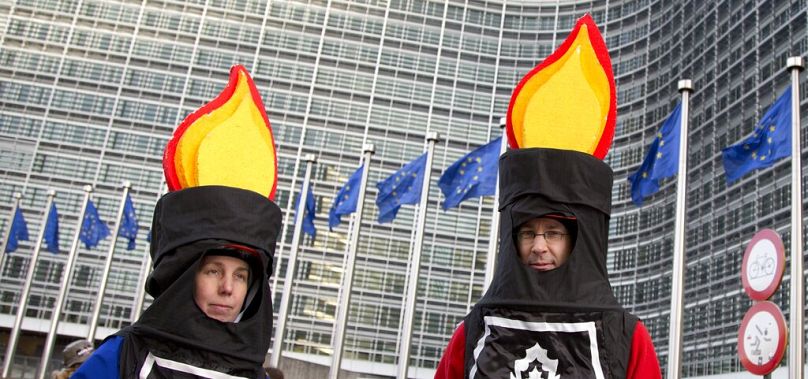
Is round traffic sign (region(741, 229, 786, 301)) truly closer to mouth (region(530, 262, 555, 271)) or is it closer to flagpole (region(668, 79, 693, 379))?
flagpole (region(668, 79, 693, 379))

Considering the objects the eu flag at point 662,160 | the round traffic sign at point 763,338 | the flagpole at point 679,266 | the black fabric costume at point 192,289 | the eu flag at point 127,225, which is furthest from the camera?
the eu flag at point 127,225

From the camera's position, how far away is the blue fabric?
3.22 metres

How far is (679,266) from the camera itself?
39.2 ft

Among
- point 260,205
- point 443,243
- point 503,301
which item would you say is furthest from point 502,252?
point 443,243

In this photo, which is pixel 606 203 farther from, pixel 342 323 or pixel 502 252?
pixel 342 323

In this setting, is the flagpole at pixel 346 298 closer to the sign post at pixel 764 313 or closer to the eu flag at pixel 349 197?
the eu flag at pixel 349 197

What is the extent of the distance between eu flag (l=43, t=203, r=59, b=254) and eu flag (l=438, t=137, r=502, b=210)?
1739 centimetres

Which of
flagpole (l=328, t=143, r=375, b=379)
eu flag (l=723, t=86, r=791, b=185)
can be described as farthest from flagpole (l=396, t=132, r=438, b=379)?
eu flag (l=723, t=86, r=791, b=185)

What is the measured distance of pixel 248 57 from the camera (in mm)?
52969

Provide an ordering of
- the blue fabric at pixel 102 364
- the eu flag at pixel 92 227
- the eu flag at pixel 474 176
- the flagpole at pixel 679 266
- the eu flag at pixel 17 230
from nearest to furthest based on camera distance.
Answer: the blue fabric at pixel 102 364 < the flagpole at pixel 679 266 < the eu flag at pixel 474 176 < the eu flag at pixel 92 227 < the eu flag at pixel 17 230

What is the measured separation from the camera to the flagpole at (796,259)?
408 inches

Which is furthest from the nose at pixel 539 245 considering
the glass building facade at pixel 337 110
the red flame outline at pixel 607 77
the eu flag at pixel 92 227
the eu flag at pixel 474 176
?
the glass building facade at pixel 337 110

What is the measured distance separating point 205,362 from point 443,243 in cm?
4688

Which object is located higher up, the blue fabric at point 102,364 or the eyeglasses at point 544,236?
the eyeglasses at point 544,236
